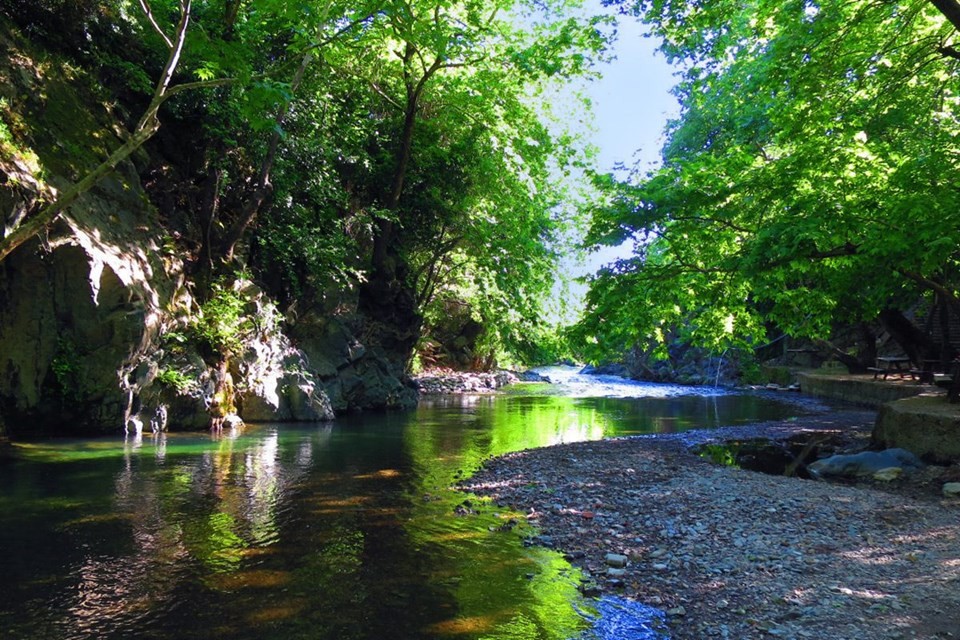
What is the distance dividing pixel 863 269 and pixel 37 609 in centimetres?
1519

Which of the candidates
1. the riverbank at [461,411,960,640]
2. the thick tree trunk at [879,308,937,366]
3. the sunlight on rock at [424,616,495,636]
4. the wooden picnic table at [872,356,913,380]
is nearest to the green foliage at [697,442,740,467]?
the riverbank at [461,411,960,640]

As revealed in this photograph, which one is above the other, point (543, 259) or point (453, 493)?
point (543, 259)

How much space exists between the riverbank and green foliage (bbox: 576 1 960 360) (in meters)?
4.10

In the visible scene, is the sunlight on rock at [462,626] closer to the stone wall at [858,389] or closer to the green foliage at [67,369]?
the green foliage at [67,369]

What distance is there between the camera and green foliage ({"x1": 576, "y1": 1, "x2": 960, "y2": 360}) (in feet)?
34.2

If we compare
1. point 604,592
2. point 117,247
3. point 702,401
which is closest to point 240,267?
point 117,247

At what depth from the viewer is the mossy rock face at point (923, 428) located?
11.2m

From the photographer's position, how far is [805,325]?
1530 centimetres

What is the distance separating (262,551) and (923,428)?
41.4 ft

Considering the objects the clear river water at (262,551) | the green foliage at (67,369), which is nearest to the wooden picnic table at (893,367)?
the clear river water at (262,551)

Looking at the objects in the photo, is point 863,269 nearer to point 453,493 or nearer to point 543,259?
point 453,493

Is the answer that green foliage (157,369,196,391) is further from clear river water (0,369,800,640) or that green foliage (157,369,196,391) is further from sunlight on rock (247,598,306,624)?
sunlight on rock (247,598,306,624)

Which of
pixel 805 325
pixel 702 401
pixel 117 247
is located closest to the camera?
pixel 117 247

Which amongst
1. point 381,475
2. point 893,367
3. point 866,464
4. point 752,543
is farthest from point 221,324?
A: point 893,367
